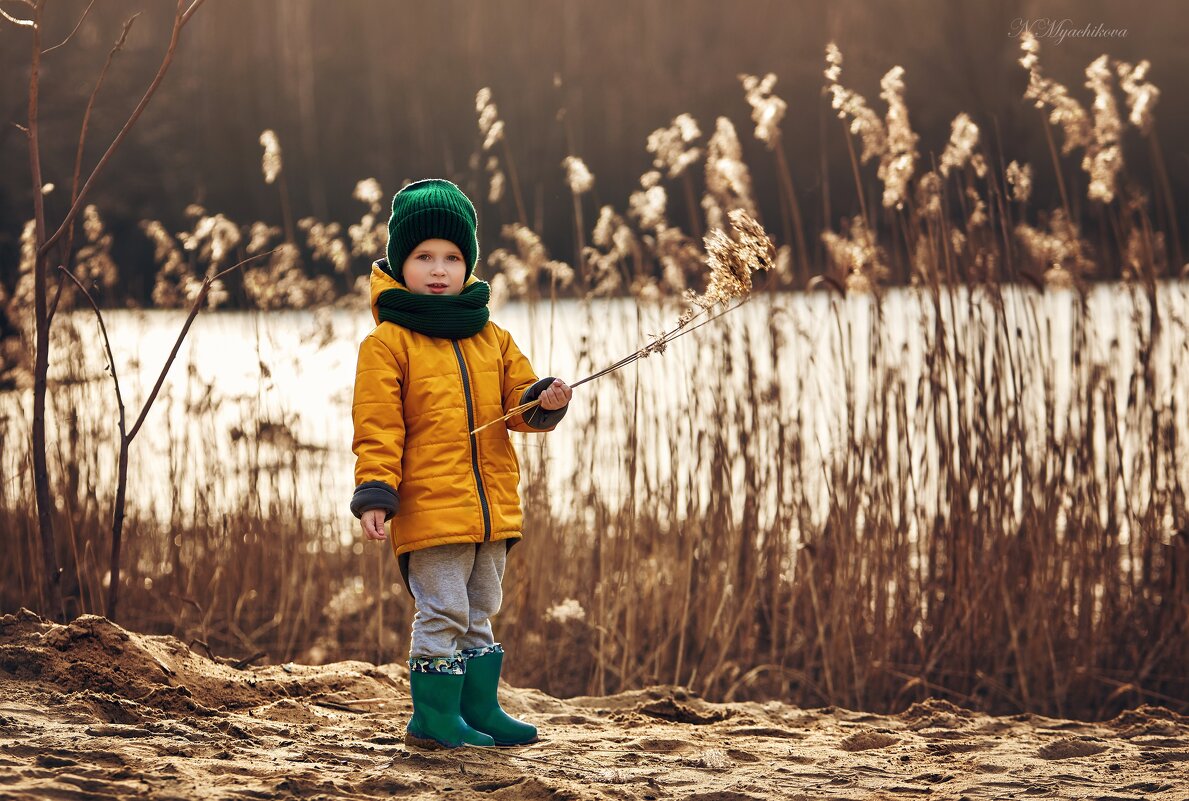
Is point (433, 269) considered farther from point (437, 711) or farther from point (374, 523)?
point (437, 711)

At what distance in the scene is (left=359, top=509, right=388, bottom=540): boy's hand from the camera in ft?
7.11

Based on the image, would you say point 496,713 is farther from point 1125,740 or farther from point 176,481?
point 176,481

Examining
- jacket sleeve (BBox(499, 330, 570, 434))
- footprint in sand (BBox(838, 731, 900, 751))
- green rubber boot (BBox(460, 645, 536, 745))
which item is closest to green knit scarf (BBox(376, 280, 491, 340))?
jacket sleeve (BBox(499, 330, 570, 434))

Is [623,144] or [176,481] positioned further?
[623,144]

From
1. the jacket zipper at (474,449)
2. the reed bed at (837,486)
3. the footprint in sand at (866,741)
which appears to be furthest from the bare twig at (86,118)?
the footprint in sand at (866,741)

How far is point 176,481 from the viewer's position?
389cm

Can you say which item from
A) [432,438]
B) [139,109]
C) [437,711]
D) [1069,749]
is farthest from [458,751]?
[139,109]

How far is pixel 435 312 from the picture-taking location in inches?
92.8

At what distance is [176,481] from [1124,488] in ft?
9.24

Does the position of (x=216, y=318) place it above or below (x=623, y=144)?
below

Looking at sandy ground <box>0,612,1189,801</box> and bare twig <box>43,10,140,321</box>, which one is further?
bare twig <box>43,10,140,321</box>

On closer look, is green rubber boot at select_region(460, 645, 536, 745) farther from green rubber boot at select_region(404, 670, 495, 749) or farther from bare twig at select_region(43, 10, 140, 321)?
bare twig at select_region(43, 10, 140, 321)

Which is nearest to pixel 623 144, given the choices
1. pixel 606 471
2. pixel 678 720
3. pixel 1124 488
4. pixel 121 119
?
pixel 121 119

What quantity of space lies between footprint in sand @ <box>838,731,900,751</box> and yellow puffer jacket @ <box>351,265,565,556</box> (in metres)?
0.86
